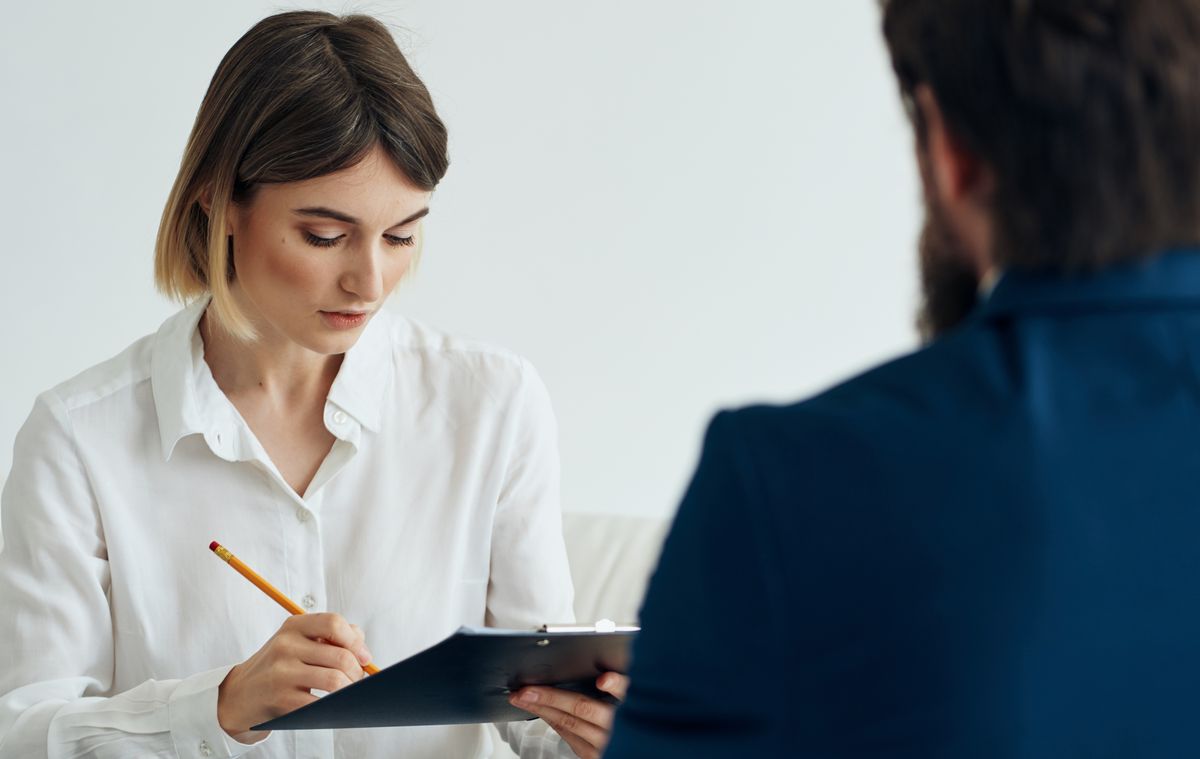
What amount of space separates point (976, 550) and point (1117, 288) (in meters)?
0.16

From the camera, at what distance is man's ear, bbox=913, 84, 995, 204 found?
72 centimetres

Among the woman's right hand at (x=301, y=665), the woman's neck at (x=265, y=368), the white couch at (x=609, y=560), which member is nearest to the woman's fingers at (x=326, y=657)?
the woman's right hand at (x=301, y=665)

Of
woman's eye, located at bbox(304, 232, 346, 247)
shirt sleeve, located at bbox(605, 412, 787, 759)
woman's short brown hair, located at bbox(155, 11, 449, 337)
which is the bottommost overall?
shirt sleeve, located at bbox(605, 412, 787, 759)

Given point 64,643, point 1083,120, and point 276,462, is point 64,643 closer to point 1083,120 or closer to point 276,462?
point 276,462

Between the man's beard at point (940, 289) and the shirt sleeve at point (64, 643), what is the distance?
984mm

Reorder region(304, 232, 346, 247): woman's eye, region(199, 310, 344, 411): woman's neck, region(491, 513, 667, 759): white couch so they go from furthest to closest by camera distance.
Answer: region(491, 513, 667, 759): white couch → region(199, 310, 344, 411): woman's neck → region(304, 232, 346, 247): woman's eye

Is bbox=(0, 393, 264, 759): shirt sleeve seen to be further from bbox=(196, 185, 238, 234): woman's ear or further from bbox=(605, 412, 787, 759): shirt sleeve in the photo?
bbox=(605, 412, 787, 759): shirt sleeve

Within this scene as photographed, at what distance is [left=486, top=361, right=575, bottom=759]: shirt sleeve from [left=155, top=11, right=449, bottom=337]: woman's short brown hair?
37cm

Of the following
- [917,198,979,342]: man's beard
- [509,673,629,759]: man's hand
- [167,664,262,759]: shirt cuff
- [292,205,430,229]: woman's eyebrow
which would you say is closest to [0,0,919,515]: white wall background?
[292,205,430,229]: woman's eyebrow

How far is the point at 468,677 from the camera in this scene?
132cm

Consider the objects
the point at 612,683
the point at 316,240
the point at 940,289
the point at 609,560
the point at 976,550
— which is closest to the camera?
the point at 976,550

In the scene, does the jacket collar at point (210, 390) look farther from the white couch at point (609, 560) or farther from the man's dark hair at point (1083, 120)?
the man's dark hair at point (1083, 120)

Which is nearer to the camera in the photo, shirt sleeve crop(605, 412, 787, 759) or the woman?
shirt sleeve crop(605, 412, 787, 759)

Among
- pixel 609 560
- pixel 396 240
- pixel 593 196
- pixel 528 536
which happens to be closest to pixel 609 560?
pixel 609 560
